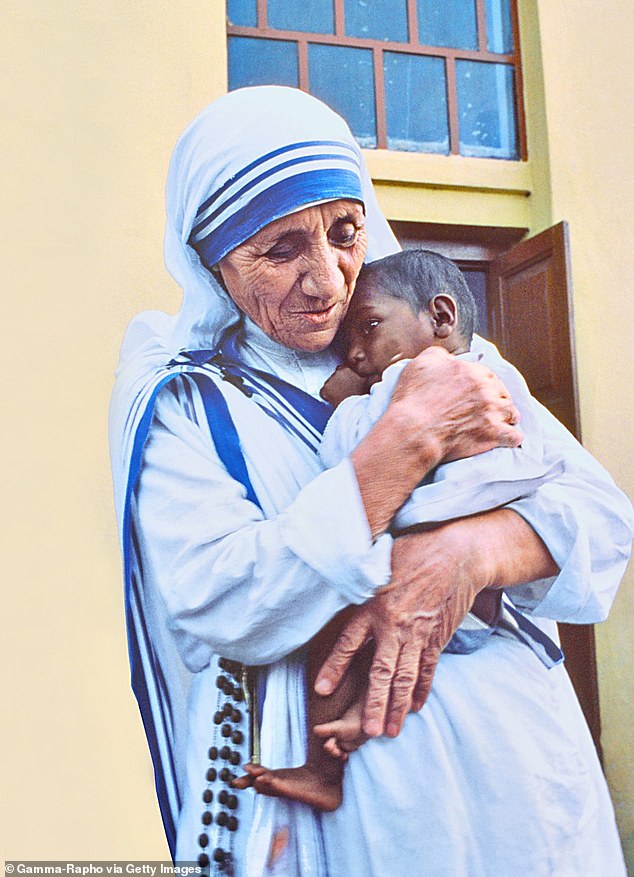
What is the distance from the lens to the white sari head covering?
3.17 m

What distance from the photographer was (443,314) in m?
3.18

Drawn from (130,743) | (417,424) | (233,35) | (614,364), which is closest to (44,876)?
(130,743)

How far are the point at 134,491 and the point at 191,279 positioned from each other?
0.61 meters

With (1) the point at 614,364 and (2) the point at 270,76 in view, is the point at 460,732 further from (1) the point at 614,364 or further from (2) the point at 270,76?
(2) the point at 270,76

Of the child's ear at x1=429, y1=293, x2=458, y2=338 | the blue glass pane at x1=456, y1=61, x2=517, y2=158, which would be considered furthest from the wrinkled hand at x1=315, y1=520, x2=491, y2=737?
the blue glass pane at x1=456, y1=61, x2=517, y2=158

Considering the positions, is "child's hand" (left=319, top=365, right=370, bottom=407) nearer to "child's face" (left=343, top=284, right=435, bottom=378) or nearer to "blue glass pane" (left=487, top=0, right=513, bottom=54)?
"child's face" (left=343, top=284, right=435, bottom=378)

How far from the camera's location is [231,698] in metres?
2.91

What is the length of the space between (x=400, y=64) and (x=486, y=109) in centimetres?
36

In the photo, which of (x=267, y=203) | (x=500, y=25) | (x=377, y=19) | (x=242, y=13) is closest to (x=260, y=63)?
(x=242, y=13)

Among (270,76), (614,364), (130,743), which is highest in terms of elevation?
(270,76)

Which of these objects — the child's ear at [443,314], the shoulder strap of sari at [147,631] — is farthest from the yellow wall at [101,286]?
the child's ear at [443,314]

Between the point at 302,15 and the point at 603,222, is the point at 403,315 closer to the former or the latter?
the point at 603,222

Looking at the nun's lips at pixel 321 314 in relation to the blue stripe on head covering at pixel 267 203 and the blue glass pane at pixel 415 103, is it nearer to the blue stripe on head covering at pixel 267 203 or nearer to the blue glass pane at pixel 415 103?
the blue stripe on head covering at pixel 267 203

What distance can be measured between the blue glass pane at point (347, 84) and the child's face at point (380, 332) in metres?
1.23
